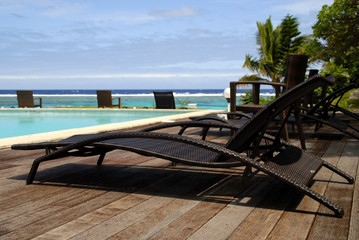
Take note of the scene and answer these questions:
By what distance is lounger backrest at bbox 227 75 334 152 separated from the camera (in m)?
1.81

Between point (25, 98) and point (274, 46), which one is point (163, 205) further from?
point (274, 46)

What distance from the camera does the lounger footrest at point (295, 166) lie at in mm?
1874

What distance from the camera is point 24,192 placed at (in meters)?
2.29

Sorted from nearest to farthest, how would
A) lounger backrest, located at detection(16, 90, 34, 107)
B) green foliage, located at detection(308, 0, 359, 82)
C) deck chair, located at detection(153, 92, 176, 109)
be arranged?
green foliage, located at detection(308, 0, 359, 82) < deck chair, located at detection(153, 92, 176, 109) < lounger backrest, located at detection(16, 90, 34, 107)

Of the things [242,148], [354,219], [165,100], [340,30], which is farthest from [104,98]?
[354,219]

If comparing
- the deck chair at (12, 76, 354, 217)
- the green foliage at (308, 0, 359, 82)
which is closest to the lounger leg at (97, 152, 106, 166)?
the deck chair at (12, 76, 354, 217)

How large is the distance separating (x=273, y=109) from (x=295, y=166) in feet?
1.46

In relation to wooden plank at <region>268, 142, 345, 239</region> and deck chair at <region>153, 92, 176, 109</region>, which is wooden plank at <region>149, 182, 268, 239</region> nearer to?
wooden plank at <region>268, 142, 345, 239</region>

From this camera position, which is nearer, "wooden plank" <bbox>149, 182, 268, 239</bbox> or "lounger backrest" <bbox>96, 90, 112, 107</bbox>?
"wooden plank" <bbox>149, 182, 268, 239</bbox>

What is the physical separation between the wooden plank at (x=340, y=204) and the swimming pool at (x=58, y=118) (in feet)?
27.2

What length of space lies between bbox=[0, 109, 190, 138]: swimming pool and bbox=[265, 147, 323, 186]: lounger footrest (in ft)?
28.8

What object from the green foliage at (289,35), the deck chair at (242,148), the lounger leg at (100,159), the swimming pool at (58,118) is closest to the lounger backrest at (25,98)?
the swimming pool at (58,118)

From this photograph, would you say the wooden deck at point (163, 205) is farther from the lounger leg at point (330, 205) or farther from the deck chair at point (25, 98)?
the deck chair at point (25, 98)

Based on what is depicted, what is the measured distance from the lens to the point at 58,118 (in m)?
12.9
